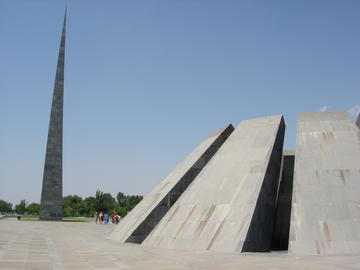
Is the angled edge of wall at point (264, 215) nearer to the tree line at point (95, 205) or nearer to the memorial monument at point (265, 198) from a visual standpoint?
the memorial monument at point (265, 198)

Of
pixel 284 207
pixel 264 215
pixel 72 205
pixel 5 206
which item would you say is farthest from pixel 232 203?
pixel 5 206

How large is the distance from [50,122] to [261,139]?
2921 centimetres

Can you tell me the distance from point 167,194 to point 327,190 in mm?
6885

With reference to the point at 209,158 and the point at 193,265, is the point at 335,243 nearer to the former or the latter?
the point at 193,265

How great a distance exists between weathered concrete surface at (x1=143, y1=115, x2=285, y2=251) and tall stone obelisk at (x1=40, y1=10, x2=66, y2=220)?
26483mm

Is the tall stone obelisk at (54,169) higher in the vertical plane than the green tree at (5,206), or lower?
higher

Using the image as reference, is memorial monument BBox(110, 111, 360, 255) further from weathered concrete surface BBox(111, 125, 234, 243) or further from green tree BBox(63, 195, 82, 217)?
green tree BBox(63, 195, 82, 217)

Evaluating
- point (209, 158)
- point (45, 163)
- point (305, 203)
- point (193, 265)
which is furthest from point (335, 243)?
point (45, 163)

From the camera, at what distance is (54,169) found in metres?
38.9

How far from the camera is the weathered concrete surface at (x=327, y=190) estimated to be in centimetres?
1131

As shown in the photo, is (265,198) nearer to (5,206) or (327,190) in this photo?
(327,190)

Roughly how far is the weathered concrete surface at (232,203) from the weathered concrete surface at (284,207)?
2.24 m

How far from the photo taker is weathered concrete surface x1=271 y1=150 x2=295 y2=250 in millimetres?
16328

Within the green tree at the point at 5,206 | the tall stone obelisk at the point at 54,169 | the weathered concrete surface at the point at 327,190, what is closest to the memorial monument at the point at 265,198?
the weathered concrete surface at the point at 327,190
